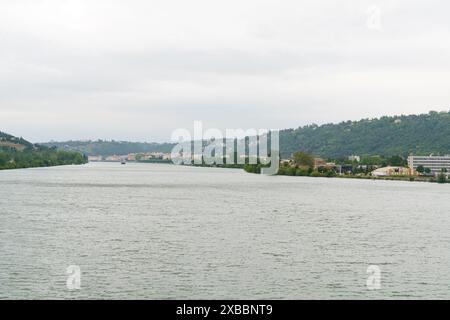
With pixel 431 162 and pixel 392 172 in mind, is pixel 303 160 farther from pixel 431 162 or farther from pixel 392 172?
pixel 431 162

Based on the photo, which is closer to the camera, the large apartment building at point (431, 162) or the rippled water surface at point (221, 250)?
the rippled water surface at point (221, 250)

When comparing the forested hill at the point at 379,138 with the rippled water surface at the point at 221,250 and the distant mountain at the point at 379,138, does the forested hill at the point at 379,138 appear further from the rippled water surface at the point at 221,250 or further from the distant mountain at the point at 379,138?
the rippled water surface at the point at 221,250

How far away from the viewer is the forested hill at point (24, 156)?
9431 centimetres

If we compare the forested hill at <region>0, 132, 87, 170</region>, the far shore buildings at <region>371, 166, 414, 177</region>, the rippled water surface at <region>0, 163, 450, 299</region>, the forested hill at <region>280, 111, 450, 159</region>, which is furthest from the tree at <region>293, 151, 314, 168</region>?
the rippled water surface at <region>0, 163, 450, 299</region>

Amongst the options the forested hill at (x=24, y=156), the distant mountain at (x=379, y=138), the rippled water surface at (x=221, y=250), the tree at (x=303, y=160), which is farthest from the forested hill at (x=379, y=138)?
the rippled water surface at (x=221, y=250)

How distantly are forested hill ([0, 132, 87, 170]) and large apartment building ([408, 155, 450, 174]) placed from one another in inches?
2156

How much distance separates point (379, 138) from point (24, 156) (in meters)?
73.3

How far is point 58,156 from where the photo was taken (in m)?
122

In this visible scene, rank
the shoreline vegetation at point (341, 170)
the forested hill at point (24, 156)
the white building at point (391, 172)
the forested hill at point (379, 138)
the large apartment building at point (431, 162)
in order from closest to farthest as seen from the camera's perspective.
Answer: the shoreline vegetation at point (341, 170)
the white building at point (391, 172)
the forested hill at point (24, 156)
the large apartment building at point (431, 162)
the forested hill at point (379, 138)

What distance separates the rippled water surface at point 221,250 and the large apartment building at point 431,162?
6501 cm

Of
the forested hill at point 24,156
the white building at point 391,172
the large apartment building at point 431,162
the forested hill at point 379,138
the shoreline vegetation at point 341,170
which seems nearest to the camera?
the shoreline vegetation at point 341,170

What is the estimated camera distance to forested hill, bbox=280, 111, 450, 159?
128 meters

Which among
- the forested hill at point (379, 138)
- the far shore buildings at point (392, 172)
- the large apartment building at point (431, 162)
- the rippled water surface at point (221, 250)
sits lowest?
the rippled water surface at point (221, 250)
